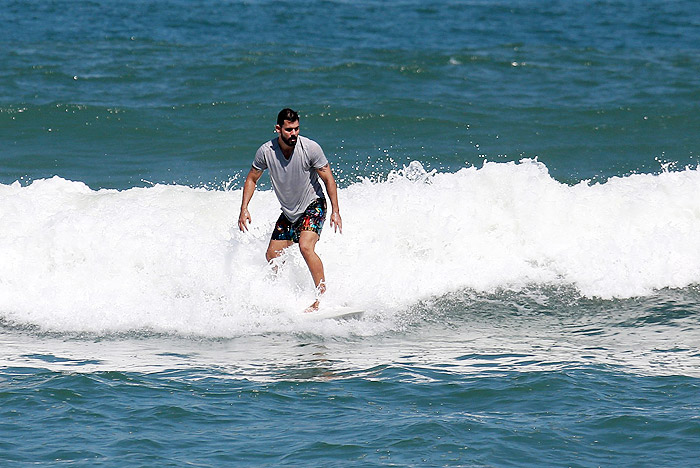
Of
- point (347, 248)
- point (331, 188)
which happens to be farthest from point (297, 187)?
point (347, 248)

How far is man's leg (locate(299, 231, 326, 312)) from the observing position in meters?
7.94

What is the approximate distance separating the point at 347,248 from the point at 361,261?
286mm

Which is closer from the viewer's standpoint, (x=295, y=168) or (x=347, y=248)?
(x=295, y=168)

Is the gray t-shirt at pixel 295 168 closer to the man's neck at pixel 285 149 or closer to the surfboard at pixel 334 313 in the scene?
the man's neck at pixel 285 149

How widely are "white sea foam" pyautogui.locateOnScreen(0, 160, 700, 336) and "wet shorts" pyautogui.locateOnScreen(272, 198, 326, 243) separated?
0.35 meters

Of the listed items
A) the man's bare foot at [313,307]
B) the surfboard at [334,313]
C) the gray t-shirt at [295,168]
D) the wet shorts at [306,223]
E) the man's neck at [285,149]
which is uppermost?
the man's neck at [285,149]

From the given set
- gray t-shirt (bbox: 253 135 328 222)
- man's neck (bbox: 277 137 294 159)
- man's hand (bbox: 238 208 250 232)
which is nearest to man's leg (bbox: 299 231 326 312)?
gray t-shirt (bbox: 253 135 328 222)

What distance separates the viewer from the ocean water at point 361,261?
5812mm

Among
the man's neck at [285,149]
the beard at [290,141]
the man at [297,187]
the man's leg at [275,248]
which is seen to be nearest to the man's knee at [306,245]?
the man at [297,187]

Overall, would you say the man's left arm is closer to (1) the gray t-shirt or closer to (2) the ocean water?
(1) the gray t-shirt

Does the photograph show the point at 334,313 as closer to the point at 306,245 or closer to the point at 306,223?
the point at 306,245

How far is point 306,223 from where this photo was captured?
799 cm

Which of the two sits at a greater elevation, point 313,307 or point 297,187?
point 297,187

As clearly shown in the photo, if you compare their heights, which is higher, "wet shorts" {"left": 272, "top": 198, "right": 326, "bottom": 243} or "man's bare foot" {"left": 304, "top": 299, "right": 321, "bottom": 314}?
"wet shorts" {"left": 272, "top": 198, "right": 326, "bottom": 243}
